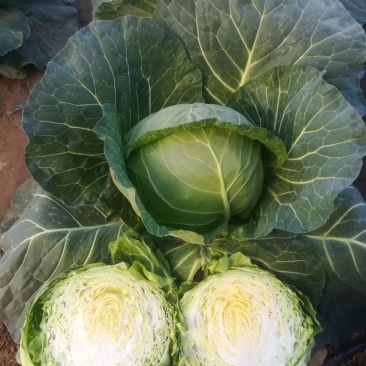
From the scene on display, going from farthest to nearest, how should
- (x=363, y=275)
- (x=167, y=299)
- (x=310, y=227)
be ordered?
(x=363, y=275), (x=167, y=299), (x=310, y=227)

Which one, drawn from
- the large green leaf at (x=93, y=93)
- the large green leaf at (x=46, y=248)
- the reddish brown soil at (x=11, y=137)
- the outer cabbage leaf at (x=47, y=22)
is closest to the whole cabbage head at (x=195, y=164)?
the large green leaf at (x=93, y=93)

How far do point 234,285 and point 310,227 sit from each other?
9.3 inches

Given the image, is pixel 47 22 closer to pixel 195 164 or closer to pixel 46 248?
pixel 46 248

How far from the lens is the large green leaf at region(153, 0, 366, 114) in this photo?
1546 mm

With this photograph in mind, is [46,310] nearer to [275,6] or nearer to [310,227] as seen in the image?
[310,227]

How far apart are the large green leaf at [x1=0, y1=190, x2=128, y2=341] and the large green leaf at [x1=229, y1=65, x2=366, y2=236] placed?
462mm

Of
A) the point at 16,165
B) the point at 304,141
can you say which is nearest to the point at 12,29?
the point at 16,165

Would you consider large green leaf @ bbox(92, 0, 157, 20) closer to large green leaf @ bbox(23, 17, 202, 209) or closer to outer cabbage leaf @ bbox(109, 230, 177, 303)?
large green leaf @ bbox(23, 17, 202, 209)

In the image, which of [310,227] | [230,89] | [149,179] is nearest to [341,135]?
[310,227]

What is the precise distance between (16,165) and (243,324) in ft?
4.33

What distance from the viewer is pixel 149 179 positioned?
1457 millimetres

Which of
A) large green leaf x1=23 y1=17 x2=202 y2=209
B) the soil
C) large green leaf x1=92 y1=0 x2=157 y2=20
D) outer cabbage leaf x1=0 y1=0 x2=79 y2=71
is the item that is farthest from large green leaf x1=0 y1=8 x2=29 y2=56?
large green leaf x1=23 y1=17 x2=202 y2=209

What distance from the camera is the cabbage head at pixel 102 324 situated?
138 centimetres

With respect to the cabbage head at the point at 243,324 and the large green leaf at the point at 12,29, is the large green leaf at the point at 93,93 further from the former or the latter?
the large green leaf at the point at 12,29
